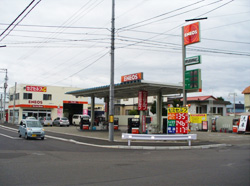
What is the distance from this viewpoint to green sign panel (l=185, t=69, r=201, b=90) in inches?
871

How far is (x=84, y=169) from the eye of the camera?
394 inches

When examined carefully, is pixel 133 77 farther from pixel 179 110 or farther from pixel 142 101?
pixel 179 110

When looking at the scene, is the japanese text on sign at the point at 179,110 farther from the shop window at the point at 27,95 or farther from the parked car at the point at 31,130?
the shop window at the point at 27,95

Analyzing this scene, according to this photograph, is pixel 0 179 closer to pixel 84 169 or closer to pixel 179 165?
pixel 84 169

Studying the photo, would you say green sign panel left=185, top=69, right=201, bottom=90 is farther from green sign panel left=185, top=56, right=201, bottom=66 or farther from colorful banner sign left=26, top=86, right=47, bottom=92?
colorful banner sign left=26, top=86, right=47, bottom=92

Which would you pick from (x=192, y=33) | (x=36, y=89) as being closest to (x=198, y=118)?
(x=192, y=33)

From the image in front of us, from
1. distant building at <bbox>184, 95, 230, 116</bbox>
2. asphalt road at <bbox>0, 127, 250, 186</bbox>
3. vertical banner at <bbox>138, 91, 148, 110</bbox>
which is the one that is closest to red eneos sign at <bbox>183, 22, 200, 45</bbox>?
vertical banner at <bbox>138, 91, 148, 110</bbox>

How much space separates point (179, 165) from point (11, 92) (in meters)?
55.8

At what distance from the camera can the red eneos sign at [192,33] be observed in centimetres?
2255

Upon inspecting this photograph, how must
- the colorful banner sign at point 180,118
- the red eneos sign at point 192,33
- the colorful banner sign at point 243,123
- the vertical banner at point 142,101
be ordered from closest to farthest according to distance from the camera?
the colorful banner sign at point 180,118 < the red eneos sign at point 192,33 < the vertical banner at point 142,101 < the colorful banner sign at point 243,123

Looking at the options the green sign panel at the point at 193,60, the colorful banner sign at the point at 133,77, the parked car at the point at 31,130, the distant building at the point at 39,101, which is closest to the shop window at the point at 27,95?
the distant building at the point at 39,101

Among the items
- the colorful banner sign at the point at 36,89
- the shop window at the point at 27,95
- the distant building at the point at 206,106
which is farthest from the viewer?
the colorful banner sign at the point at 36,89

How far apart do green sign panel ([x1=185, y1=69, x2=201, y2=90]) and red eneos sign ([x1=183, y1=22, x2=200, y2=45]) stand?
2.50 m

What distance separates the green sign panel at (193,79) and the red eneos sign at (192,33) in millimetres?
2497
